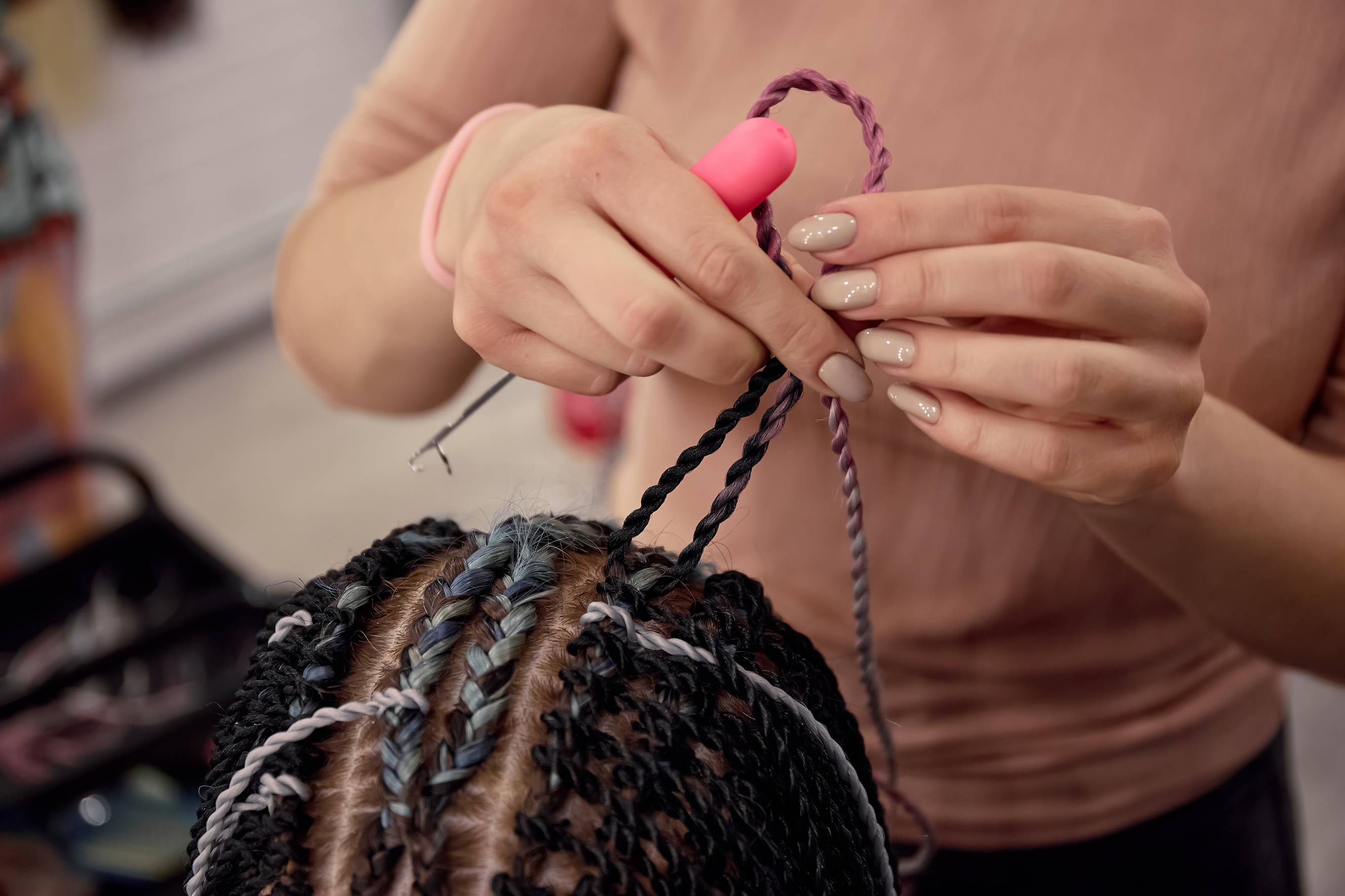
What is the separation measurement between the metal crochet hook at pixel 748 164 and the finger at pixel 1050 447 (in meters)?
0.11

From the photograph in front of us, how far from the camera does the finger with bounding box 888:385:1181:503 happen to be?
42 cm

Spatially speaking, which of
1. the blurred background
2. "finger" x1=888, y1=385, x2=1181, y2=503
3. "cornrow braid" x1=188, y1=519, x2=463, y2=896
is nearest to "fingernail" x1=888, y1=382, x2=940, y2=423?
"finger" x1=888, y1=385, x2=1181, y2=503

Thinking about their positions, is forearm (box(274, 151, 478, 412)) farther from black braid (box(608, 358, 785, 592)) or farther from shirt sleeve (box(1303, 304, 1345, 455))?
shirt sleeve (box(1303, 304, 1345, 455))

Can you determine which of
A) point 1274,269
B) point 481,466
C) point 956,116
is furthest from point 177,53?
point 1274,269

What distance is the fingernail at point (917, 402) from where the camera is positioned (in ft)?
1.44

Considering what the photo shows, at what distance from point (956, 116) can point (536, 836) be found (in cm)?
43

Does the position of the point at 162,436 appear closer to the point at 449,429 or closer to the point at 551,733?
the point at 449,429

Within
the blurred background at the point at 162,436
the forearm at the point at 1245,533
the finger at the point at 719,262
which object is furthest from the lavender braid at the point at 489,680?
the blurred background at the point at 162,436

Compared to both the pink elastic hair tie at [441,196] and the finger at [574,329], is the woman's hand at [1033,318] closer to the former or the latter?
the finger at [574,329]

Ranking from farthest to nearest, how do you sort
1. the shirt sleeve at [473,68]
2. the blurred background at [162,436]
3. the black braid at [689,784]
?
the blurred background at [162,436]
the shirt sleeve at [473,68]
the black braid at [689,784]

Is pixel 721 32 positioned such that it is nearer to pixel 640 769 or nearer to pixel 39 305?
pixel 640 769

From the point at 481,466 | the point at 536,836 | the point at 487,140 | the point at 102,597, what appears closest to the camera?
the point at 536,836

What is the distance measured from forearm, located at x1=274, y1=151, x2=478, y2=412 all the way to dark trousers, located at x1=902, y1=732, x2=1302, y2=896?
49cm

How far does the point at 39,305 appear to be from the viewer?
165 cm
